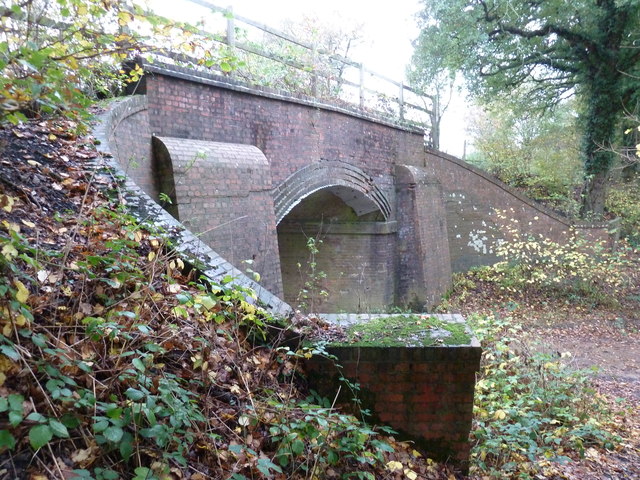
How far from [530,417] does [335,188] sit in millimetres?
5881

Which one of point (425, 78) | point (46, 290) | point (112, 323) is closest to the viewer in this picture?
point (112, 323)

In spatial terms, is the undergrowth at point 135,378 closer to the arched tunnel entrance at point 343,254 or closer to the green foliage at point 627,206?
the arched tunnel entrance at point 343,254

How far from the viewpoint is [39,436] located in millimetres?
1521

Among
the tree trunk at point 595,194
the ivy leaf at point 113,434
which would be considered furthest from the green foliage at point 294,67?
the tree trunk at point 595,194

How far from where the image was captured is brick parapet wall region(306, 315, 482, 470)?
3.02 m

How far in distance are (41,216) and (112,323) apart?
133 cm

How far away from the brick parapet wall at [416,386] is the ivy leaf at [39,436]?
69.1 inches

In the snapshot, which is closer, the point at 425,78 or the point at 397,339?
the point at 397,339

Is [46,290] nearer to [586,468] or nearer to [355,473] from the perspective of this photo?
[355,473]

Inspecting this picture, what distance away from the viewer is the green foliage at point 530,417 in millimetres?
3639

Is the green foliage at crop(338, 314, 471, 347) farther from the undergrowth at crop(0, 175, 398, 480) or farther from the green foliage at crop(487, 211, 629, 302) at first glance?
the green foliage at crop(487, 211, 629, 302)

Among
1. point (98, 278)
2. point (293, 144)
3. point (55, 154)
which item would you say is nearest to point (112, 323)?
point (98, 278)

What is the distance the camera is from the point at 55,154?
12.5 ft

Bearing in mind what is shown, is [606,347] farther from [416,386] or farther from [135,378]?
[135,378]
